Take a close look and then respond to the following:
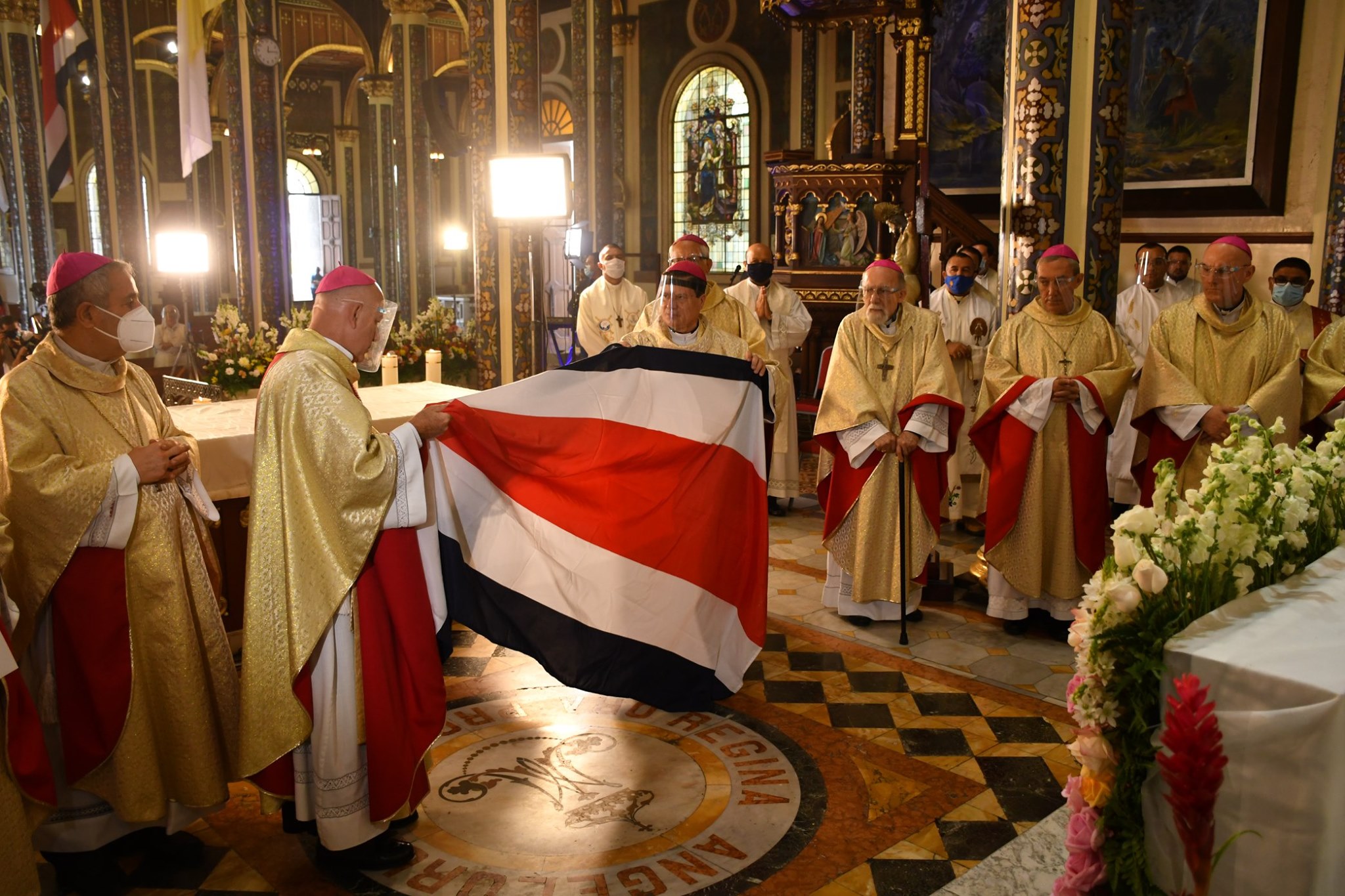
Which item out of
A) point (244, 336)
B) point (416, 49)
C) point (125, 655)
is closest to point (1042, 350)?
point (125, 655)

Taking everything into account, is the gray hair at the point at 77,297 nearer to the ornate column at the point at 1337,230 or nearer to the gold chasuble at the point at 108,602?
the gold chasuble at the point at 108,602

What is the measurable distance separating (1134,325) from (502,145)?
5.14 meters

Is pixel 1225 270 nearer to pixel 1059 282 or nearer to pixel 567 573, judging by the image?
pixel 1059 282

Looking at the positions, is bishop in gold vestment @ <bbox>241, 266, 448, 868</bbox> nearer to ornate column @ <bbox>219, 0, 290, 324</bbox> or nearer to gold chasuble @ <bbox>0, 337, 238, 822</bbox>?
gold chasuble @ <bbox>0, 337, 238, 822</bbox>

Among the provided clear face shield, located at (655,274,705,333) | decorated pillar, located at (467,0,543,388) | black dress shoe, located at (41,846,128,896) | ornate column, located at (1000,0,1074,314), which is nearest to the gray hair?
black dress shoe, located at (41,846,128,896)

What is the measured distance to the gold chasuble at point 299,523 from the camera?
10.5 ft

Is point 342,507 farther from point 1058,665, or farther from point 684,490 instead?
point 1058,665

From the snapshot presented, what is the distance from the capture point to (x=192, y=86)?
25.1ft

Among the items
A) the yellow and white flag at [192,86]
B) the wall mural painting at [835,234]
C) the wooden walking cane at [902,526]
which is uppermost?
the yellow and white flag at [192,86]

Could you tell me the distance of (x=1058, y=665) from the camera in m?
5.16

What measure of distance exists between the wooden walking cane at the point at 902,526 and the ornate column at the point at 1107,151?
180cm

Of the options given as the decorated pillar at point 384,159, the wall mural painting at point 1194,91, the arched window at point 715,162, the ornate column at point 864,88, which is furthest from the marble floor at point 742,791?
the decorated pillar at point 384,159

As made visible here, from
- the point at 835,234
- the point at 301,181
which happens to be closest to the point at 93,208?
the point at 301,181

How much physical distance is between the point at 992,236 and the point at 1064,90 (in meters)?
2.74
